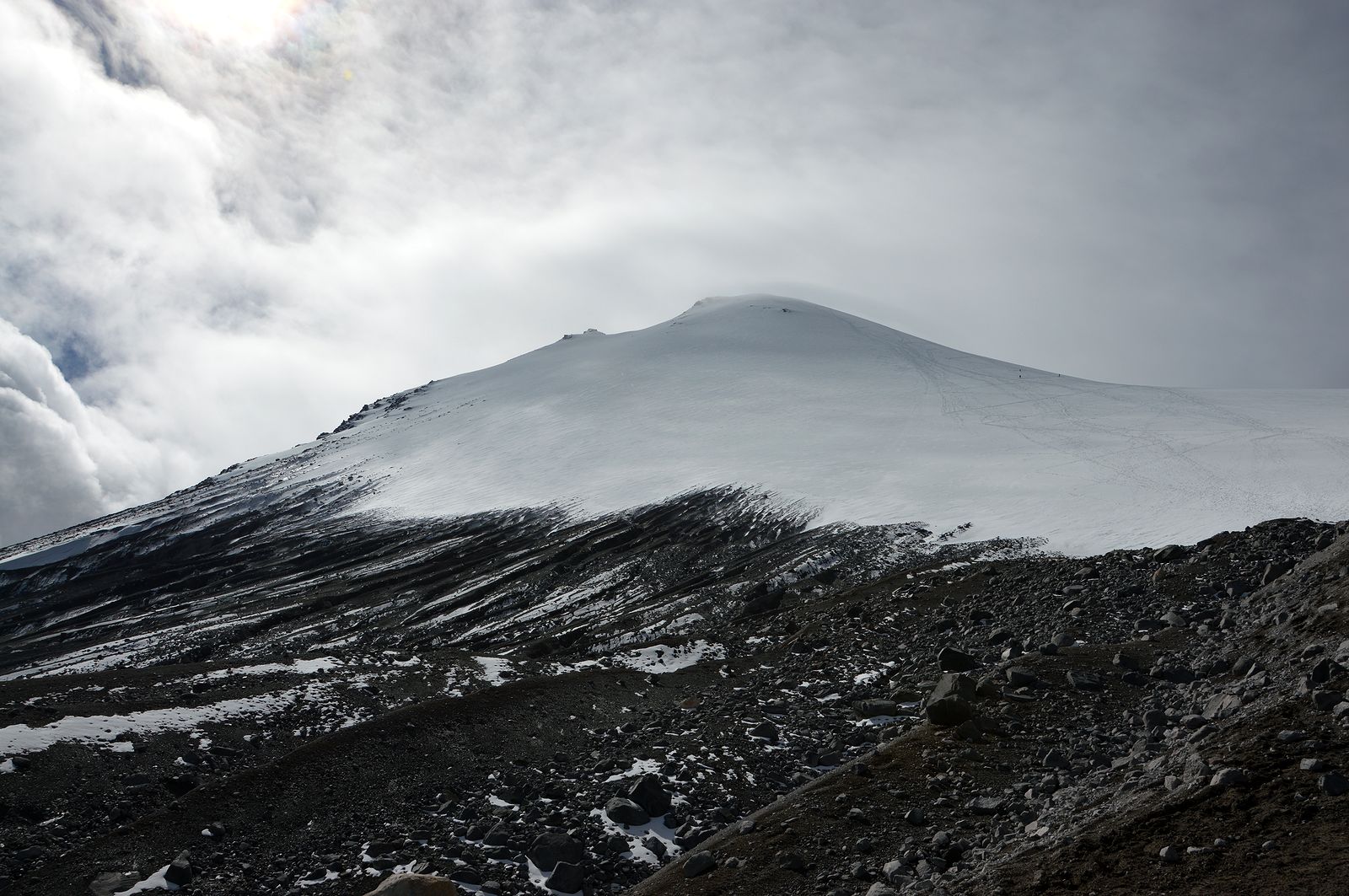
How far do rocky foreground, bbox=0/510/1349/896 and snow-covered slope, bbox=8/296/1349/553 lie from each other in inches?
667

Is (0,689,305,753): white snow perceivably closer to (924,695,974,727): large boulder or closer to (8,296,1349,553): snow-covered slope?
(924,695,974,727): large boulder

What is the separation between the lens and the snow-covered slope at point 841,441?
48.0m

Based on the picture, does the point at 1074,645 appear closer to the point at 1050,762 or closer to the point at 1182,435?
the point at 1050,762

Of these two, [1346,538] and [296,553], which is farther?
[296,553]

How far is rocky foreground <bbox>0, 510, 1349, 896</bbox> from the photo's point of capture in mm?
11578

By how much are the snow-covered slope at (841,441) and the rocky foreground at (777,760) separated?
17.0 m

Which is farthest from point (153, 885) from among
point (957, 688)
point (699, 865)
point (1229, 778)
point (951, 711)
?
point (1229, 778)

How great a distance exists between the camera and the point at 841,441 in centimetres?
7106

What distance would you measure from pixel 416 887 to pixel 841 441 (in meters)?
60.5

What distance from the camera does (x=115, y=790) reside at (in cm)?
1892

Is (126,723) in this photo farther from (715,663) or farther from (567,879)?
(715,663)

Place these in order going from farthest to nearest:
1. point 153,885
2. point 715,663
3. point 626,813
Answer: point 715,663, point 626,813, point 153,885

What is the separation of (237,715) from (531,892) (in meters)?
12.7

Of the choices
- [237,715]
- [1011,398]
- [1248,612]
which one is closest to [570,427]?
[1011,398]
